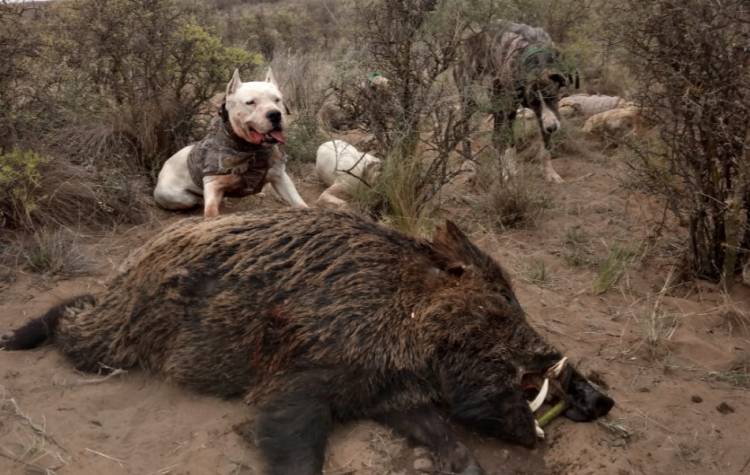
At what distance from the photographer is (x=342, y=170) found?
228 inches

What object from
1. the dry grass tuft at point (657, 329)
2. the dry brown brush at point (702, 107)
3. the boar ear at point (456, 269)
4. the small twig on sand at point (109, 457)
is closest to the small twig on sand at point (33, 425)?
the small twig on sand at point (109, 457)

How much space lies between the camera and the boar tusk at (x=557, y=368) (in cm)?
296

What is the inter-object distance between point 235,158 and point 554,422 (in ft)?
11.1

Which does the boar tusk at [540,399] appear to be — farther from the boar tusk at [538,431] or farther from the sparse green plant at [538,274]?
the sparse green plant at [538,274]

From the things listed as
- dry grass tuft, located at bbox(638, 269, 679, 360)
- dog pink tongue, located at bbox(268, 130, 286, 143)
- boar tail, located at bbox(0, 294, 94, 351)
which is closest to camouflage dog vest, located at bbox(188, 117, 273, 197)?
dog pink tongue, located at bbox(268, 130, 286, 143)

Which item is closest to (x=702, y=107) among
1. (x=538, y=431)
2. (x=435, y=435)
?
(x=538, y=431)

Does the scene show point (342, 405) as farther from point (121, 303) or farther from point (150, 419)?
point (121, 303)

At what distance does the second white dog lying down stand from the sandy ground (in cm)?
180

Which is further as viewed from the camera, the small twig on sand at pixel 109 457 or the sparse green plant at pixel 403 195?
the sparse green plant at pixel 403 195

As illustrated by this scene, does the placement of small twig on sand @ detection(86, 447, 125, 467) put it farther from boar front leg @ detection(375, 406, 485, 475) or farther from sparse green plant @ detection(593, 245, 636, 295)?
sparse green plant @ detection(593, 245, 636, 295)

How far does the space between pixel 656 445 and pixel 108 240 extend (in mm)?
4212

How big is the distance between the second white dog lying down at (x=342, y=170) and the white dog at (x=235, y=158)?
530 millimetres

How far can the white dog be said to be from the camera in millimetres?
5184

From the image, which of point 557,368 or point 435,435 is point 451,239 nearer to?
point 557,368
